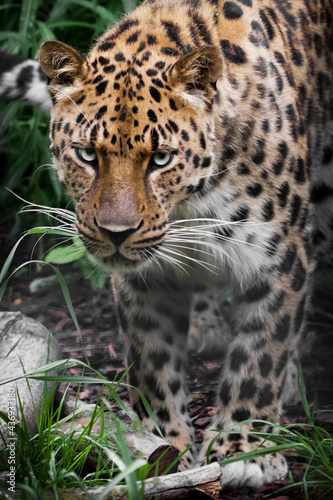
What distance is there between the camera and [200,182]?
4.48 metres

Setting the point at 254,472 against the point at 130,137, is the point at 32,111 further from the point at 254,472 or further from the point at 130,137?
the point at 254,472

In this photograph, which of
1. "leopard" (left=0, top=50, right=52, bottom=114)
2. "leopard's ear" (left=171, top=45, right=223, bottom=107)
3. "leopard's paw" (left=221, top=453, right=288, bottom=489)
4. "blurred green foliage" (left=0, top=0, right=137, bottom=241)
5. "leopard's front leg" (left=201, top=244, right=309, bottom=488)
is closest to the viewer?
"leopard's ear" (left=171, top=45, right=223, bottom=107)

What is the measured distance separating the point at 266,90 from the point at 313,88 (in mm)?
1006

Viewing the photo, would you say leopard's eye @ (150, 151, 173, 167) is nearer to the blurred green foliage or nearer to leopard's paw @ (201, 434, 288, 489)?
leopard's paw @ (201, 434, 288, 489)

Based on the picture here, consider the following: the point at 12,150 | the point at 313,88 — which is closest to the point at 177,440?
the point at 313,88

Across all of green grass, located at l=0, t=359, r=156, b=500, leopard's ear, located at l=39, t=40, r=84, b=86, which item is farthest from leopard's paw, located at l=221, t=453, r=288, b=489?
leopard's ear, located at l=39, t=40, r=84, b=86

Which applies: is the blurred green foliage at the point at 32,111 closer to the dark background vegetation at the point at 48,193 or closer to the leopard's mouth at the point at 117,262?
the dark background vegetation at the point at 48,193

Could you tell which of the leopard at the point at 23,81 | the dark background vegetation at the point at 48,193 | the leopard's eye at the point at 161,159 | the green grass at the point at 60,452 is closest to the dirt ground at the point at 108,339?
the dark background vegetation at the point at 48,193

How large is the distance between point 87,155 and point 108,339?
115 inches

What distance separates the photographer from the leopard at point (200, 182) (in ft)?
13.8

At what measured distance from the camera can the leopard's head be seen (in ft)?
13.5

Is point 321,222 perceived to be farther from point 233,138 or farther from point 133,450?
point 133,450

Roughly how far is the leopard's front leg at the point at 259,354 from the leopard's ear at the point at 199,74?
3.94 ft

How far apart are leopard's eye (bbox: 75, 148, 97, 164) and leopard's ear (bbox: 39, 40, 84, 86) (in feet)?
1.41
